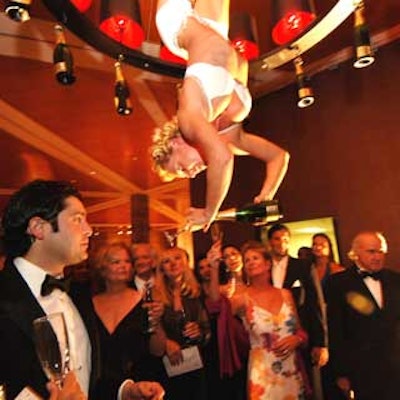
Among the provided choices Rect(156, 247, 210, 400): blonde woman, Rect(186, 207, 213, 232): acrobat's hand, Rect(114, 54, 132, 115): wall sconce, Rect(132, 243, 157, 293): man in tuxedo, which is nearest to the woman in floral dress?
Rect(156, 247, 210, 400): blonde woman

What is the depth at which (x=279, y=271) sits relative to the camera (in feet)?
12.3

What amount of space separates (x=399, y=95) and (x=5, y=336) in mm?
4081

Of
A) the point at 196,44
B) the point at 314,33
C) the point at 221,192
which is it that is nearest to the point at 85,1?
the point at 196,44

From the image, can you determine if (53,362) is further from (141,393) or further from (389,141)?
(389,141)

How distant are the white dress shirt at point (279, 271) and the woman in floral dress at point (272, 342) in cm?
49

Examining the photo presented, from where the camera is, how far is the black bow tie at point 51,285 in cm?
158

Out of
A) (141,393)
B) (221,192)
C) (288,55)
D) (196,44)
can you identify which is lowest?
(141,393)

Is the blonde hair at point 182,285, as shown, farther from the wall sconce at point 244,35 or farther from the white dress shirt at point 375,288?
the wall sconce at point 244,35

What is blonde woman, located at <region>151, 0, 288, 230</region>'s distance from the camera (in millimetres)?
1311

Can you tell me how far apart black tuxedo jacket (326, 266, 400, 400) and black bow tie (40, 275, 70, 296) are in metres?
2.09

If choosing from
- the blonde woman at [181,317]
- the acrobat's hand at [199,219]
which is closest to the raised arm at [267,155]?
the acrobat's hand at [199,219]

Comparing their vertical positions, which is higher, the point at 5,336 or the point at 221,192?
the point at 221,192

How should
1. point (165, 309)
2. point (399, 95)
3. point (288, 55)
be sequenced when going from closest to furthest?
point (288, 55)
point (165, 309)
point (399, 95)

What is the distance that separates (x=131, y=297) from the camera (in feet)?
8.76
